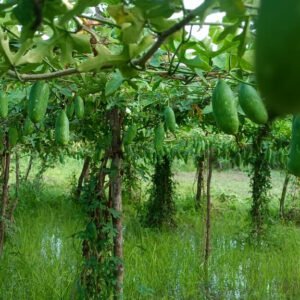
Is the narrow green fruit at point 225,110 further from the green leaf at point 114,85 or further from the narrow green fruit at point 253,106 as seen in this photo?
the green leaf at point 114,85

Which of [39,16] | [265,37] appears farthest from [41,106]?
[265,37]

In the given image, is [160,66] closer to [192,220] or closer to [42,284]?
[42,284]

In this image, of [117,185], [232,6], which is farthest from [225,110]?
[117,185]

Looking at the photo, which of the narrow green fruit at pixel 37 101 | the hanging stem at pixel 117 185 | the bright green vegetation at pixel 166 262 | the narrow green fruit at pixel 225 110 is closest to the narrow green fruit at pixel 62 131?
the narrow green fruit at pixel 37 101

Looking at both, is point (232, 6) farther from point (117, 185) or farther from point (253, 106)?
point (117, 185)

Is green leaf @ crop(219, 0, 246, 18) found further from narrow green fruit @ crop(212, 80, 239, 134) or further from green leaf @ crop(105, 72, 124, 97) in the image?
green leaf @ crop(105, 72, 124, 97)

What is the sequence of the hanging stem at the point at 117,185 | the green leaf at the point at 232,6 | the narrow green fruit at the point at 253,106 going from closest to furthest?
the green leaf at the point at 232,6, the narrow green fruit at the point at 253,106, the hanging stem at the point at 117,185

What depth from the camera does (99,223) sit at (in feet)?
8.31

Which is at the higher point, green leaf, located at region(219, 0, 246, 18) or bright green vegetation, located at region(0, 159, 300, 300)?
green leaf, located at region(219, 0, 246, 18)

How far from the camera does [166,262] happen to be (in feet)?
13.1

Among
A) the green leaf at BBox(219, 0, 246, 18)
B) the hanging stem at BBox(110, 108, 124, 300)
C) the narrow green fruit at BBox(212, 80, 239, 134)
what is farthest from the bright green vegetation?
the green leaf at BBox(219, 0, 246, 18)

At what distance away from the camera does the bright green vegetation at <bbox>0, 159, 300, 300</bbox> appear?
3.46m

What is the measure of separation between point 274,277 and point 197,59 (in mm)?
3311

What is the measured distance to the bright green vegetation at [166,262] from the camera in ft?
11.3
